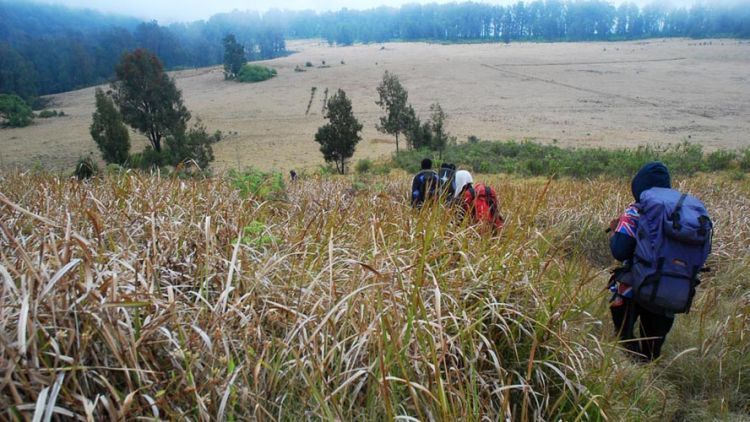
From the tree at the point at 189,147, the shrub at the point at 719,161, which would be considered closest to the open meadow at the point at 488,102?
the tree at the point at 189,147

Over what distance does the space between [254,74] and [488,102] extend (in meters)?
51.4

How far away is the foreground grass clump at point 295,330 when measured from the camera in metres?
1.37

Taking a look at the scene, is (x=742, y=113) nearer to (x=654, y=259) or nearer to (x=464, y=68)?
(x=464, y=68)

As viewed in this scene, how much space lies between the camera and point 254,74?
284ft

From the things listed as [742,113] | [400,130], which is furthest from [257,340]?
[742,113]

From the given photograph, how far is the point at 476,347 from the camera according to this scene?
193 cm

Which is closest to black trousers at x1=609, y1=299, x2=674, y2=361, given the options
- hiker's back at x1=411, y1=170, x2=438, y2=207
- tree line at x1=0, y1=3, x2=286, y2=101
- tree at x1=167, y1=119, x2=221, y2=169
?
hiker's back at x1=411, y1=170, x2=438, y2=207

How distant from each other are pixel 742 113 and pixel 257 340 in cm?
6503

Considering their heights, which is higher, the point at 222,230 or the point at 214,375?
the point at 222,230

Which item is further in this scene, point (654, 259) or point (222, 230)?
point (654, 259)

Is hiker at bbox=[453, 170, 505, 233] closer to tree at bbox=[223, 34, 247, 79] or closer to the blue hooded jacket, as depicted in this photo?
the blue hooded jacket

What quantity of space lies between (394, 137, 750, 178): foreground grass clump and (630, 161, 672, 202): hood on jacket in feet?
45.5

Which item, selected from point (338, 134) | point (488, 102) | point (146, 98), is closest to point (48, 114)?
point (146, 98)

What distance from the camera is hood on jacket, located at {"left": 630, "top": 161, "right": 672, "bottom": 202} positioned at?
3346 millimetres
